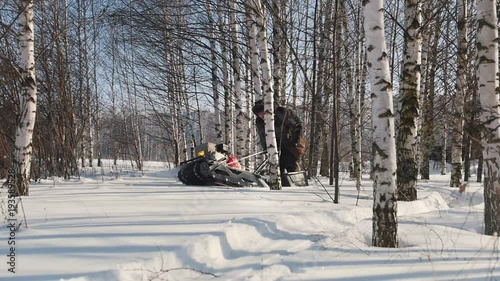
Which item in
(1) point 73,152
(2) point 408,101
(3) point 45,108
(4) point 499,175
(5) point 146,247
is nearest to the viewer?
(5) point 146,247

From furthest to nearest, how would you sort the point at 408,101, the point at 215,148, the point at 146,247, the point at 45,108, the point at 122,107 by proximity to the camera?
1. the point at 122,107
2. the point at 45,108
3. the point at 215,148
4. the point at 408,101
5. the point at 146,247

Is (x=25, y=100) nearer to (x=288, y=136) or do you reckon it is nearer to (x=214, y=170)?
(x=214, y=170)

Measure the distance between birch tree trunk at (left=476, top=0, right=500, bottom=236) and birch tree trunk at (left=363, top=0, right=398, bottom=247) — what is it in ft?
4.56

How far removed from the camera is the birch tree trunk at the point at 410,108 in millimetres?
6522

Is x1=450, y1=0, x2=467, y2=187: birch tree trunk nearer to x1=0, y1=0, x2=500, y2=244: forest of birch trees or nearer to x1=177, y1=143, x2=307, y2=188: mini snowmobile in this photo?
x1=0, y1=0, x2=500, y2=244: forest of birch trees

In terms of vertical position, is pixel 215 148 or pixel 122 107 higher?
pixel 122 107

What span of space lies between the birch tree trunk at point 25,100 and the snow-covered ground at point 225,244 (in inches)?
25.2

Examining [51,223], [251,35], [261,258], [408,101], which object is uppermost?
[251,35]

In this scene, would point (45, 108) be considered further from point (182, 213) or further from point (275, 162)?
point (182, 213)

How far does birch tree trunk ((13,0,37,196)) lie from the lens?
5879mm

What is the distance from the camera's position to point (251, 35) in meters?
7.83

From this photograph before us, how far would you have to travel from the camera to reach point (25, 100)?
6.01 m

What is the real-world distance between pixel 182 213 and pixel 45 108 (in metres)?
8.38

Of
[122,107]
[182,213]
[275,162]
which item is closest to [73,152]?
[275,162]
